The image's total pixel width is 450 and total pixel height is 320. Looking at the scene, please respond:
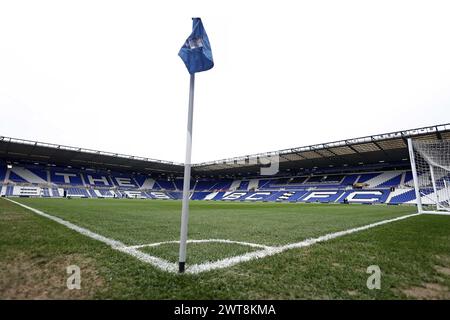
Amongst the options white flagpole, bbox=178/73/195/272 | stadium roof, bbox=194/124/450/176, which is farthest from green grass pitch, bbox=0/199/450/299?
stadium roof, bbox=194/124/450/176

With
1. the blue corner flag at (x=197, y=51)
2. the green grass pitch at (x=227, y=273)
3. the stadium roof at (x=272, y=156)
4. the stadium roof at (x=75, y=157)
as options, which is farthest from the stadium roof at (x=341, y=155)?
the blue corner flag at (x=197, y=51)

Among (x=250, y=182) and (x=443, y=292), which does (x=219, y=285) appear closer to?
(x=443, y=292)

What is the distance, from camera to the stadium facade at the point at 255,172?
109ft

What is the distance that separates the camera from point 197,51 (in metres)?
3.30

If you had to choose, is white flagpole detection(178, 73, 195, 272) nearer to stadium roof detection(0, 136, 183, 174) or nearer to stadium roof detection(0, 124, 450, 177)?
stadium roof detection(0, 124, 450, 177)

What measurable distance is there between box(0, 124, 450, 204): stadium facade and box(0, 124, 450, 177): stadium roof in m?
0.08

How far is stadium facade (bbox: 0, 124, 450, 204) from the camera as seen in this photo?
109 ft

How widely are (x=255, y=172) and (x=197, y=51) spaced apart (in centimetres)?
5291

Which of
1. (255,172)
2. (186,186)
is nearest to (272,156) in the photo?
(255,172)

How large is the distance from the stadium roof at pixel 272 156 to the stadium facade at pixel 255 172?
81 millimetres
